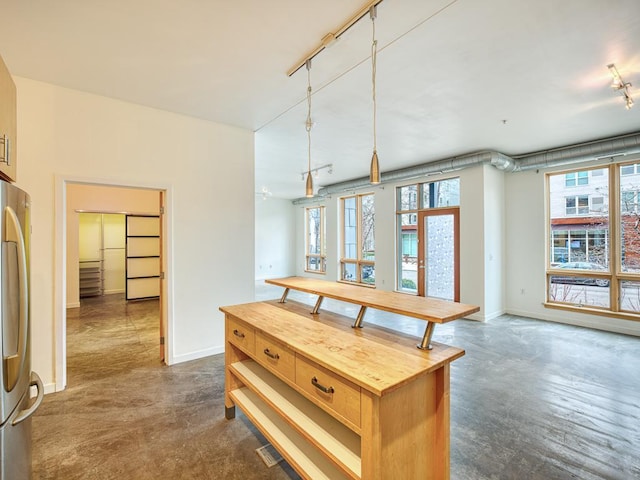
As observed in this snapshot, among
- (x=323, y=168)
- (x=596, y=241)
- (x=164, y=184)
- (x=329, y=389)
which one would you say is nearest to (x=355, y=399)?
(x=329, y=389)

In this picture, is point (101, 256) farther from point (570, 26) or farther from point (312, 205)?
point (570, 26)

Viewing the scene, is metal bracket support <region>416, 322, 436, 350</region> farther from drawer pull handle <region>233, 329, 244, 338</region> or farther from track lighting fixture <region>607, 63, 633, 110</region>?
track lighting fixture <region>607, 63, 633, 110</region>

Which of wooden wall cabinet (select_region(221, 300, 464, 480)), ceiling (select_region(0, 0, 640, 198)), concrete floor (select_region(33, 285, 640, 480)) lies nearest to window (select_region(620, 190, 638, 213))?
ceiling (select_region(0, 0, 640, 198))

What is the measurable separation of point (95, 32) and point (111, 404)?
121 inches

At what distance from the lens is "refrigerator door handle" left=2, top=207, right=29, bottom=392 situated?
1.35m

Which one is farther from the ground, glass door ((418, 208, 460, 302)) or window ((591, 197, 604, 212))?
window ((591, 197, 604, 212))

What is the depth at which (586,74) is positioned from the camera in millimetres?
2752

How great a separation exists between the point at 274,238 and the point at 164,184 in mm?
7327

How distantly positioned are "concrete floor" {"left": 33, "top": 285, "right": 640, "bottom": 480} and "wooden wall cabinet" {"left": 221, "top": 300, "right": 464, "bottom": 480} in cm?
46

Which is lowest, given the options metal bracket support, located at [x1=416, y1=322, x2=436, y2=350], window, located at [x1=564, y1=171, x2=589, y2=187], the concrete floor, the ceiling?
the concrete floor

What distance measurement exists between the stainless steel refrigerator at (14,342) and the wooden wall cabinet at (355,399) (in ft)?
3.88

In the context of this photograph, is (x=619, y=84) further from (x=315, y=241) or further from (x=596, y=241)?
(x=315, y=241)

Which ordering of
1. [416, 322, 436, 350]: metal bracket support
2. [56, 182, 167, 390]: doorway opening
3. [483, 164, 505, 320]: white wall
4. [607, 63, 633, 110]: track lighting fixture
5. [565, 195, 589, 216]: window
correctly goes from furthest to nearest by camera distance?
[56, 182, 167, 390]: doorway opening
[483, 164, 505, 320]: white wall
[565, 195, 589, 216]: window
[607, 63, 633, 110]: track lighting fixture
[416, 322, 436, 350]: metal bracket support

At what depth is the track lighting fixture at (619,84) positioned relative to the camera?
105 inches
